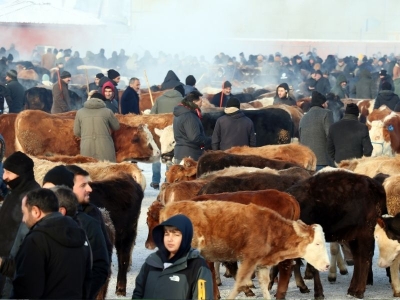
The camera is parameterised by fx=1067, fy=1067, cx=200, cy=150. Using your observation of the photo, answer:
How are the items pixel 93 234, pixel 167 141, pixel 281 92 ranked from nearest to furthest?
pixel 93 234 < pixel 167 141 < pixel 281 92

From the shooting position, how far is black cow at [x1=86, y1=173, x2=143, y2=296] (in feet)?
33.6

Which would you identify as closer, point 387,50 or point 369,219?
point 369,219

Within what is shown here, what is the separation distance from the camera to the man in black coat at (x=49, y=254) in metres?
5.91

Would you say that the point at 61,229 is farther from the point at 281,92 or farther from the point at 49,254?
the point at 281,92

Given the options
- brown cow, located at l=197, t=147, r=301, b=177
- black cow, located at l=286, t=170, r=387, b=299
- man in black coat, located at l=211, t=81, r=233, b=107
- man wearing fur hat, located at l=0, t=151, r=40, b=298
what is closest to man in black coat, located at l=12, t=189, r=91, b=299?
man wearing fur hat, located at l=0, t=151, r=40, b=298

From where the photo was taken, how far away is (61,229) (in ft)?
19.7

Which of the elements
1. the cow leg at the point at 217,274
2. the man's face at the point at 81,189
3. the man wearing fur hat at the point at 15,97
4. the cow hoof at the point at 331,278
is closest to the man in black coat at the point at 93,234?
the man's face at the point at 81,189

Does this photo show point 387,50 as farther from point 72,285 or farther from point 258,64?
point 72,285

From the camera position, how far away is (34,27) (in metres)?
60.4

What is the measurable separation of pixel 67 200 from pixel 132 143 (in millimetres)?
9440

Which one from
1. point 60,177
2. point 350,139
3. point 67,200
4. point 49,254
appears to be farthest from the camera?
point 350,139

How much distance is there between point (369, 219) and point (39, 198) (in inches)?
201

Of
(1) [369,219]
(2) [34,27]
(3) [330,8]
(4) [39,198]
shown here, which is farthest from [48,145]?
(3) [330,8]

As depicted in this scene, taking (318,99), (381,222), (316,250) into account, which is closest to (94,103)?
(318,99)
